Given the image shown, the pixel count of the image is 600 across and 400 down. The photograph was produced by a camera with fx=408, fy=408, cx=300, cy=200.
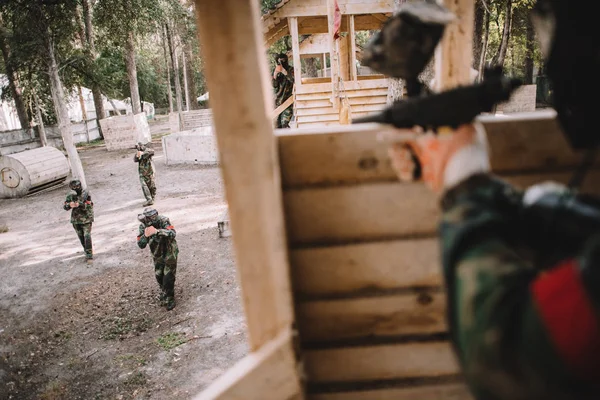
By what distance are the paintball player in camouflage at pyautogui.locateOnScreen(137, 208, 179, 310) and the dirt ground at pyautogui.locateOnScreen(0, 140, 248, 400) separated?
307mm

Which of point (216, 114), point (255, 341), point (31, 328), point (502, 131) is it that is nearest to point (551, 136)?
point (502, 131)

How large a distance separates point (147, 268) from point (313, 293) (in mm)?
7721

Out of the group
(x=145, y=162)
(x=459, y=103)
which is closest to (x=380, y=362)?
(x=459, y=103)

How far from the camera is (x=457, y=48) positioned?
1484mm

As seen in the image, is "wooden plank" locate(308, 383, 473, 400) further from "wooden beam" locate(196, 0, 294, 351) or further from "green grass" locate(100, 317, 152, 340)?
"green grass" locate(100, 317, 152, 340)

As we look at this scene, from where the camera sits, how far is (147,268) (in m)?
8.42

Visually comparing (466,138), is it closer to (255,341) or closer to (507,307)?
(507,307)

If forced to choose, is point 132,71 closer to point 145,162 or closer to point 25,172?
point 25,172

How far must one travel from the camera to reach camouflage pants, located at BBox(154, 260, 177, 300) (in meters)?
6.87

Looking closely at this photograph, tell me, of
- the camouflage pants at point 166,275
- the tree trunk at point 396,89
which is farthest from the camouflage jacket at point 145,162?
the tree trunk at point 396,89

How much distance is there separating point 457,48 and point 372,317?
1.02 m

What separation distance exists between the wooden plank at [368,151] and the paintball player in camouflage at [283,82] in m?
9.42

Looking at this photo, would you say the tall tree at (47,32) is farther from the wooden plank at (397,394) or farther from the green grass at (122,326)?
the wooden plank at (397,394)

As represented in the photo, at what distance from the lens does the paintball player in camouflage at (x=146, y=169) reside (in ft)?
38.9
